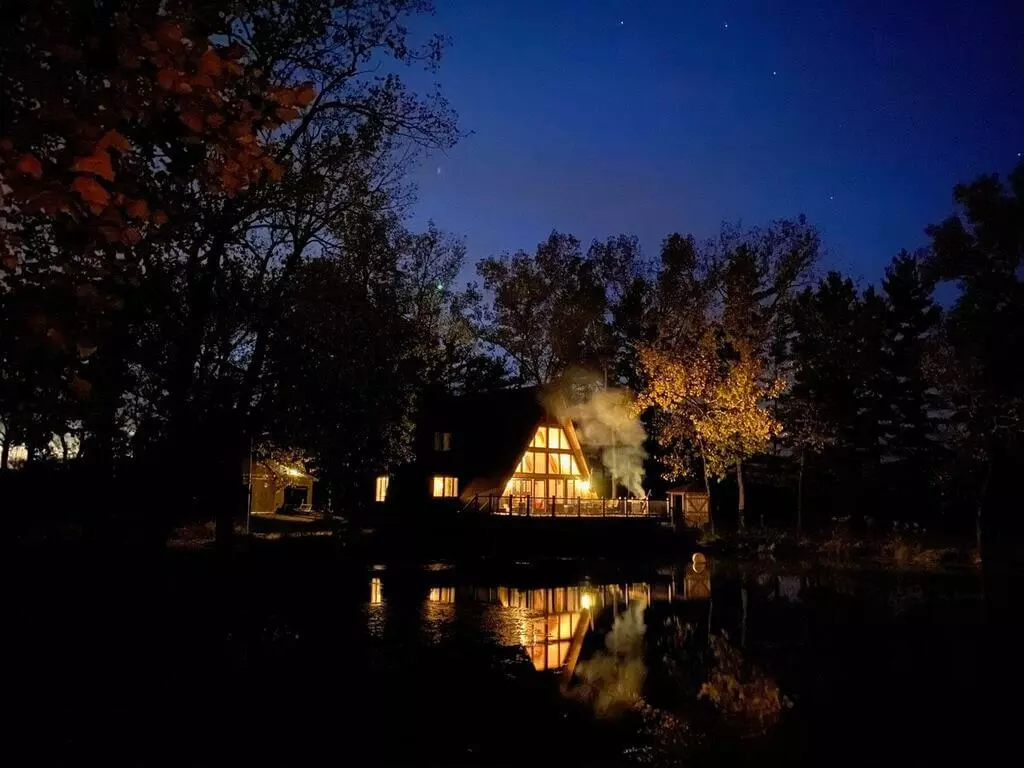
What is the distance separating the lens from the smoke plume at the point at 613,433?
4841 centimetres

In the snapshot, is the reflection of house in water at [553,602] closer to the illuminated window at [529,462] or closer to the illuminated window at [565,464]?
the illuminated window at [529,462]

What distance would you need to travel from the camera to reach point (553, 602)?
19875 mm

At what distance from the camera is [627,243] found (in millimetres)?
49125

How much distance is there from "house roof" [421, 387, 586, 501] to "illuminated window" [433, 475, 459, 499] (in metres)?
0.92

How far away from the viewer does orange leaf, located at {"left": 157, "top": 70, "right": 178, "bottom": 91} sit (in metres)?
4.37

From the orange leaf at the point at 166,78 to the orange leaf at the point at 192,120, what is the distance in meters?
0.17

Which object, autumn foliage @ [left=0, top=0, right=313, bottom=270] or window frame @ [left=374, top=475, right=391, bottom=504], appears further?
window frame @ [left=374, top=475, right=391, bottom=504]

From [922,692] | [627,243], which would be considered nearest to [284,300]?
[922,692]

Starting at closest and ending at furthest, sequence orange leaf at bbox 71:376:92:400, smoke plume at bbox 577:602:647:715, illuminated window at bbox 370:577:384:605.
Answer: orange leaf at bbox 71:376:92:400 → smoke plume at bbox 577:602:647:715 → illuminated window at bbox 370:577:384:605

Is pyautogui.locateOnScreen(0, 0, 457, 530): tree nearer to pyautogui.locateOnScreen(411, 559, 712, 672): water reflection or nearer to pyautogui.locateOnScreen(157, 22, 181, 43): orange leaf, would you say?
pyautogui.locateOnScreen(157, 22, 181, 43): orange leaf

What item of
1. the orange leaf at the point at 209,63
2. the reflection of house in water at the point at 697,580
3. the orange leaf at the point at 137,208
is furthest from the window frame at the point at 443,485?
the orange leaf at the point at 209,63

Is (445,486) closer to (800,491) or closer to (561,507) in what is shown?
(561,507)

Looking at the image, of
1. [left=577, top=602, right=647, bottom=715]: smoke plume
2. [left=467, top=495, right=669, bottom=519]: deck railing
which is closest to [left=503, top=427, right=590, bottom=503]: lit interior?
[left=467, top=495, right=669, bottom=519]: deck railing

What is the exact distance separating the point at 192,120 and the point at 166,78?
27 cm
